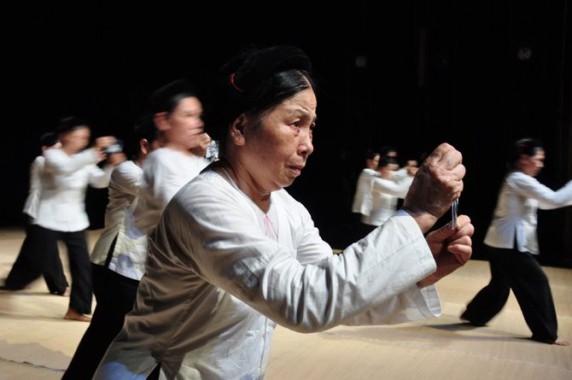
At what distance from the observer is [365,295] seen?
0.95 m

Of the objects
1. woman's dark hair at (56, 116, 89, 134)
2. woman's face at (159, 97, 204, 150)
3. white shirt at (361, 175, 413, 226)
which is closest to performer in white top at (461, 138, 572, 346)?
white shirt at (361, 175, 413, 226)

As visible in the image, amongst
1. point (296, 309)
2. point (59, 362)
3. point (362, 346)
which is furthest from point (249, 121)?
point (362, 346)

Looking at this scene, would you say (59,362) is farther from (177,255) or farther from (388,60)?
(388,60)

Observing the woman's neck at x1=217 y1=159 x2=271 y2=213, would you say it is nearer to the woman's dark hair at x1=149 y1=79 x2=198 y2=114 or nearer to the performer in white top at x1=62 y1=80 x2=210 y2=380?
the performer in white top at x1=62 y1=80 x2=210 y2=380

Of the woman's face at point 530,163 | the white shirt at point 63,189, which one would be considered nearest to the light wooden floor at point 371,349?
the white shirt at point 63,189

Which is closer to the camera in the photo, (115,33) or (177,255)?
(177,255)

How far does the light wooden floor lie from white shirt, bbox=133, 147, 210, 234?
5.06 feet

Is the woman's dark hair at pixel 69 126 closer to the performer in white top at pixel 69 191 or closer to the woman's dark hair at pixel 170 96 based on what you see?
the performer in white top at pixel 69 191

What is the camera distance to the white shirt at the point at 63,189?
4.89 metres

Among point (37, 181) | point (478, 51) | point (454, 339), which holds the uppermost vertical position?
point (478, 51)

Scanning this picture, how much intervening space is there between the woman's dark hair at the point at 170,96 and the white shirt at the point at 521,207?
9.51 ft

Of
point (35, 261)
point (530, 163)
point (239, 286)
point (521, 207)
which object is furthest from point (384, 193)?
point (239, 286)

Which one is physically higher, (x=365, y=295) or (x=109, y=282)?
(x=365, y=295)

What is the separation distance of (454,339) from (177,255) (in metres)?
3.83
